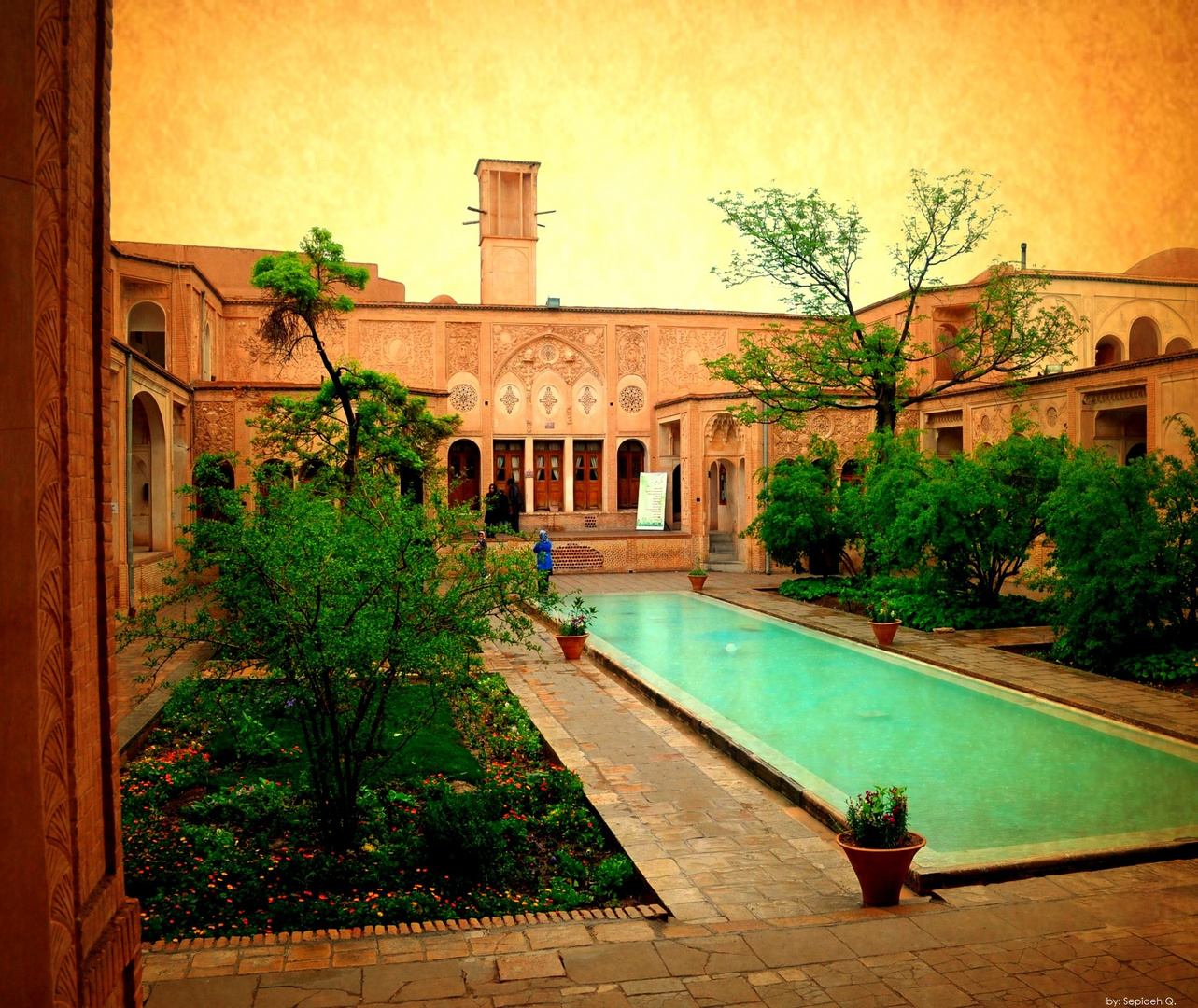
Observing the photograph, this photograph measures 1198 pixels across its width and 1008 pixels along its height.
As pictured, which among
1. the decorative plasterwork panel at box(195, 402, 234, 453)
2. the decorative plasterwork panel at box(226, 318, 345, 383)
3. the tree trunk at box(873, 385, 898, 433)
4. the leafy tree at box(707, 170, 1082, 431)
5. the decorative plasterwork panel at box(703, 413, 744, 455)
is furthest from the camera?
the decorative plasterwork panel at box(226, 318, 345, 383)

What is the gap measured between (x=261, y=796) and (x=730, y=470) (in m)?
21.3

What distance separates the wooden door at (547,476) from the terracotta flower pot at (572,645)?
15386mm

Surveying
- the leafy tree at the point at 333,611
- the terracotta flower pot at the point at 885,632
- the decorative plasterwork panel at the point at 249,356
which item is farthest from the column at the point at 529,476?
the leafy tree at the point at 333,611

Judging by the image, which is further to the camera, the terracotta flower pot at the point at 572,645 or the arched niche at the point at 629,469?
the arched niche at the point at 629,469

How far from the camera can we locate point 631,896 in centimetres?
518

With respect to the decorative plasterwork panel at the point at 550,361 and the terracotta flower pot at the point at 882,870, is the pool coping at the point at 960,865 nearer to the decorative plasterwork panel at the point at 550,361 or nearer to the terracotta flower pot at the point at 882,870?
the terracotta flower pot at the point at 882,870

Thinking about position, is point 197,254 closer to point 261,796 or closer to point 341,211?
point 341,211

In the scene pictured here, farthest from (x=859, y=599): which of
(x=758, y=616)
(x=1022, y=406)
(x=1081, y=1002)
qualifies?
A: (x=1081, y=1002)

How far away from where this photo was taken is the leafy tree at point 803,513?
1791 cm

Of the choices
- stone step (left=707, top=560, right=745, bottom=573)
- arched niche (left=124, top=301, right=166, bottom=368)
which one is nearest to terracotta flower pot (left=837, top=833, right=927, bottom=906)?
stone step (left=707, top=560, right=745, bottom=573)

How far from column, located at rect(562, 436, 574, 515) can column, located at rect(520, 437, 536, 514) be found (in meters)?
0.98

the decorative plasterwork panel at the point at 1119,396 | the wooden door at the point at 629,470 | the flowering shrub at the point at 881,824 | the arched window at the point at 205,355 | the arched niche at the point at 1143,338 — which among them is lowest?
the flowering shrub at the point at 881,824

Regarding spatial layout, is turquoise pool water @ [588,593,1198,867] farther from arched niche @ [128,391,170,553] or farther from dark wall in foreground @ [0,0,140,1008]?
arched niche @ [128,391,170,553]

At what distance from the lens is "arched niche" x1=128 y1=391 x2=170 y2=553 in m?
18.8
